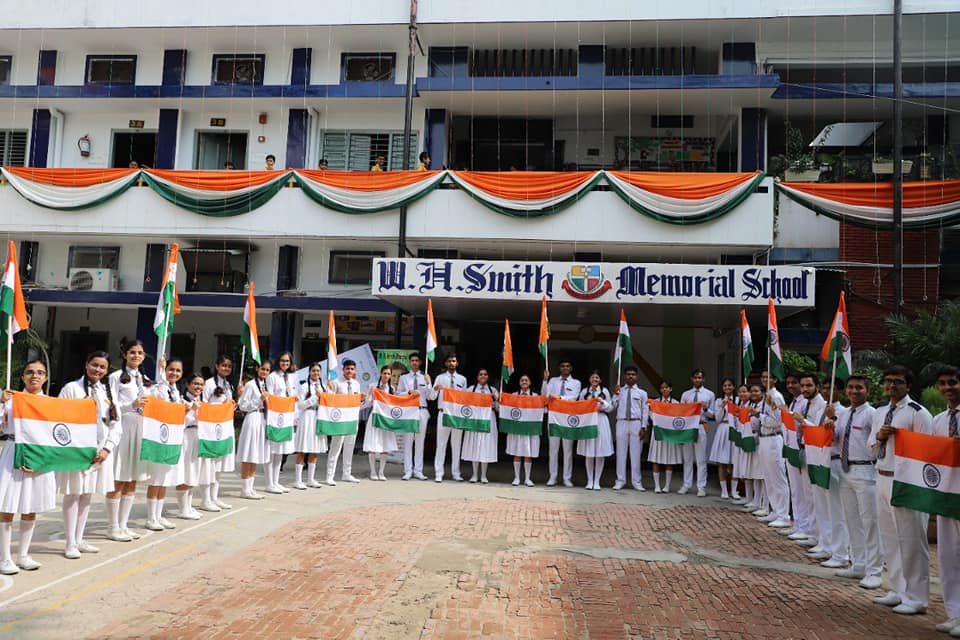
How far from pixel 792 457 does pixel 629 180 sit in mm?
9313

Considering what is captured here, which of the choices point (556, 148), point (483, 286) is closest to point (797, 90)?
point (556, 148)

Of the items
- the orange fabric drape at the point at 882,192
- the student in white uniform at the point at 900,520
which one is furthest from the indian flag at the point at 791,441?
the orange fabric drape at the point at 882,192

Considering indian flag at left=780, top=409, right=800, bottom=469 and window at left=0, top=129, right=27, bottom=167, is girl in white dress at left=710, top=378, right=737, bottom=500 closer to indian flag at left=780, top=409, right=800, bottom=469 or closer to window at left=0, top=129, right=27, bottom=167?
indian flag at left=780, top=409, right=800, bottom=469

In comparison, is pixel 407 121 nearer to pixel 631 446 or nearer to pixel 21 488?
pixel 631 446

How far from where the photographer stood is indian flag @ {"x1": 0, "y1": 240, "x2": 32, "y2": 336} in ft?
22.3

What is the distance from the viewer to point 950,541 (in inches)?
225

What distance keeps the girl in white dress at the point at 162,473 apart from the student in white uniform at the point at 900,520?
22.1ft

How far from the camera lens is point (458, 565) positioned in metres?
6.73

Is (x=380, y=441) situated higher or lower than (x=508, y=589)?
higher

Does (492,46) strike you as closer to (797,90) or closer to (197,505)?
(797,90)

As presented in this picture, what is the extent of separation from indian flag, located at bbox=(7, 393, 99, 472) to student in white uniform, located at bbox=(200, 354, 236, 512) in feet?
7.94

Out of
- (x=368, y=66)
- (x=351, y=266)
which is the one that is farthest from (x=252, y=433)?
(x=368, y=66)

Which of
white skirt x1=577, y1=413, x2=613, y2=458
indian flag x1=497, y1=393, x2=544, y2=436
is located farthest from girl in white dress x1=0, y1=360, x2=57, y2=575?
white skirt x1=577, y1=413, x2=613, y2=458

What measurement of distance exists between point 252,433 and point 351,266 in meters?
9.84
